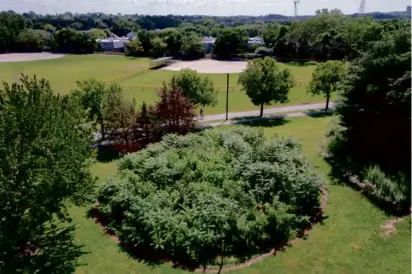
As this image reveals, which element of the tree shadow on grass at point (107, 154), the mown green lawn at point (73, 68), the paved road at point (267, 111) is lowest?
the tree shadow on grass at point (107, 154)

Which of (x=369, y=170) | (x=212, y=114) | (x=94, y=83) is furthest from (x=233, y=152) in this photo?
(x=212, y=114)

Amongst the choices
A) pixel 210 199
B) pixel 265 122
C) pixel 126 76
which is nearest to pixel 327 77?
pixel 265 122

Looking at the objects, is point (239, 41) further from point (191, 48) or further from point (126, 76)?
point (126, 76)

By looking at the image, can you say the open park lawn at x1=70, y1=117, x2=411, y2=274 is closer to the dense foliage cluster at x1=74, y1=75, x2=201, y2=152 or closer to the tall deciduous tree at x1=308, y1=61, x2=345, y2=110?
the dense foliage cluster at x1=74, y1=75, x2=201, y2=152

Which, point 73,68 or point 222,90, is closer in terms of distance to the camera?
point 222,90

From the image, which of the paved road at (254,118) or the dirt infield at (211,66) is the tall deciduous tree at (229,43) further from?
the paved road at (254,118)

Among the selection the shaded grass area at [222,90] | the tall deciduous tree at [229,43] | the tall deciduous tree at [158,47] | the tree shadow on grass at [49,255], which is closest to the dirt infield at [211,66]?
the shaded grass area at [222,90]
